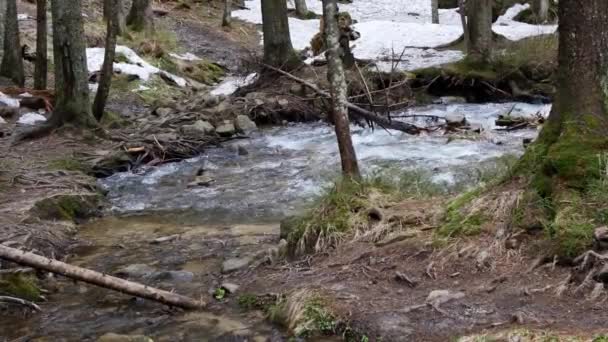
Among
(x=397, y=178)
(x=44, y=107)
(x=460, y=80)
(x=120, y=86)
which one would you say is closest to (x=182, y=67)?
(x=120, y=86)

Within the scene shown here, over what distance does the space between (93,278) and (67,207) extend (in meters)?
3.38

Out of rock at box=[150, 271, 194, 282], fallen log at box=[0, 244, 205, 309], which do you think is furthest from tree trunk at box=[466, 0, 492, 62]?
fallen log at box=[0, 244, 205, 309]

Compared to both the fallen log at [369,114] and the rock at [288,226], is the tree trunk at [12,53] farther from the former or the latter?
the rock at [288,226]

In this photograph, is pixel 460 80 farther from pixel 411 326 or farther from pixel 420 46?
pixel 411 326

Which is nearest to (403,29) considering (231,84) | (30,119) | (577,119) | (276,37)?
(231,84)

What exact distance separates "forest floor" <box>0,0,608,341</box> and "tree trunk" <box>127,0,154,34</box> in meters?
14.9

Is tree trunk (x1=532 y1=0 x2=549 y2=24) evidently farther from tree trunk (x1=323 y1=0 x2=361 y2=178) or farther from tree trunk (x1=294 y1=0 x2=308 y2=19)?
tree trunk (x1=323 y1=0 x2=361 y2=178)

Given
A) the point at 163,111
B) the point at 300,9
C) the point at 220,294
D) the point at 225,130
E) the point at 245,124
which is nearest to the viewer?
the point at 220,294

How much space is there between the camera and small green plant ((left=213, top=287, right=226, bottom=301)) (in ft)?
17.5

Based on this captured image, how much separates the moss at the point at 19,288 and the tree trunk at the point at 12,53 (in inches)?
430

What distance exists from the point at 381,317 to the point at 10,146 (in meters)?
8.28

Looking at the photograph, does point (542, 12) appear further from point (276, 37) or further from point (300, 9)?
point (276, 37)

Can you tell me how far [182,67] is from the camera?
766 inches

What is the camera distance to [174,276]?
19.5 feet
